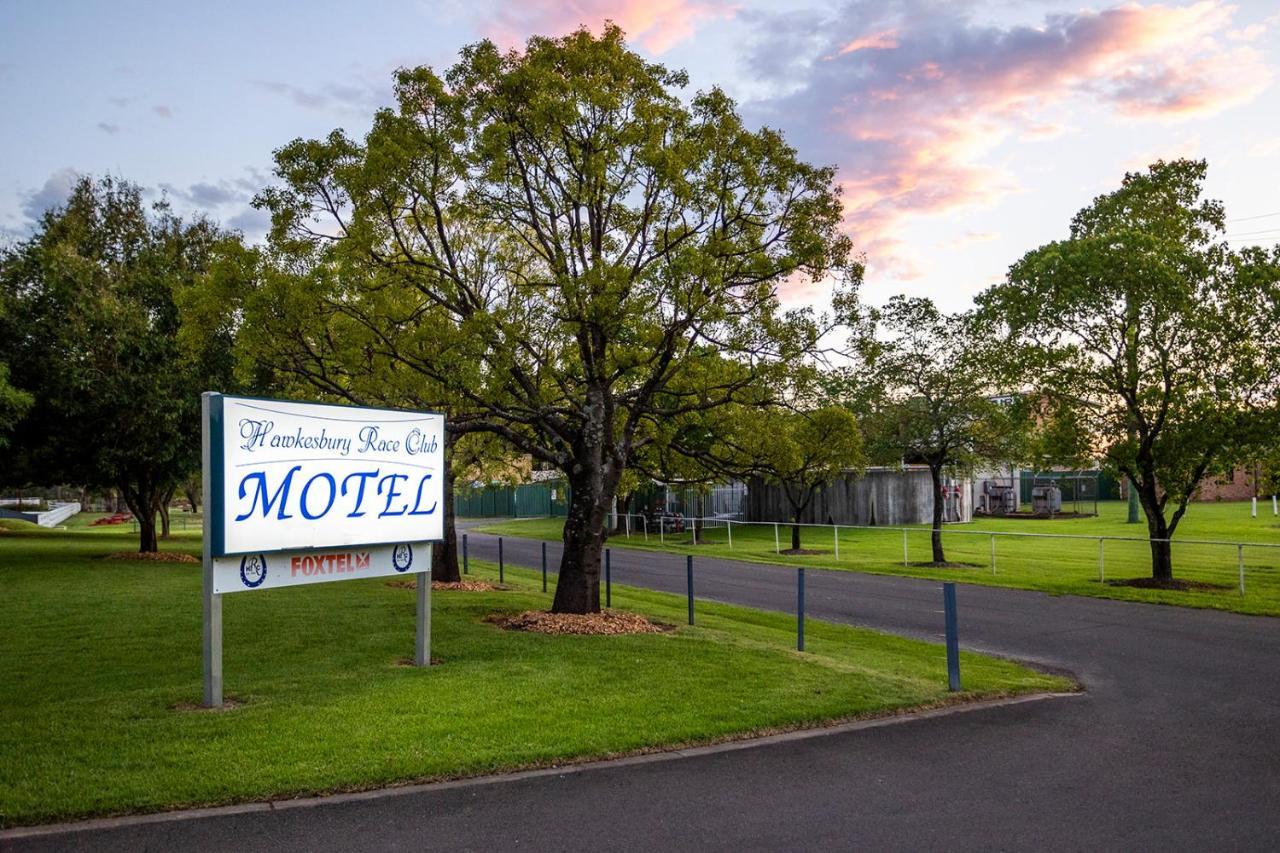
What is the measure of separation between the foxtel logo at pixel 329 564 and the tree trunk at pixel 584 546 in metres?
4.28

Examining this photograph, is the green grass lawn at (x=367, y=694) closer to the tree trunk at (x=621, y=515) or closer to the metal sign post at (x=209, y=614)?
the metal sign post at (x=209, y=614)

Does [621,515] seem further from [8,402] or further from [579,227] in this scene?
[579,227]

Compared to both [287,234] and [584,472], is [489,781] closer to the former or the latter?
[584,472]

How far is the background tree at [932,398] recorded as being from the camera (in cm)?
2558

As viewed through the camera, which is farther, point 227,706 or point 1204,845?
point 227,706

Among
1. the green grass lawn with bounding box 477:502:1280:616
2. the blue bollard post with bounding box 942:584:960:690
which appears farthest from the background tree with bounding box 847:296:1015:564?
the blue bollard post with bounding box 942:584:960:690

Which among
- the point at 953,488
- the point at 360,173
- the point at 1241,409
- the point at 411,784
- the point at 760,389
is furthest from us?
the point at 953,488

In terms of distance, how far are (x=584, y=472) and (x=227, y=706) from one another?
6.57 m

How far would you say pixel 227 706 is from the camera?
820cm

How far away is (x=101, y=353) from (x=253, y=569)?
64.1ft

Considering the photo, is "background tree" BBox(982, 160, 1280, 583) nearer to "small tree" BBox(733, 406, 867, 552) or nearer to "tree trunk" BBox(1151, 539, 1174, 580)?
"tree trunk" BBox(1151, 539, 1174, 580)

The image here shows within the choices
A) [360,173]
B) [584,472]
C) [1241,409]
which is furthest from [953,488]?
[360,173]

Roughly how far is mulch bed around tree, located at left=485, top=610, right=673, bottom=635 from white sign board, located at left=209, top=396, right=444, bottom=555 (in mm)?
2846

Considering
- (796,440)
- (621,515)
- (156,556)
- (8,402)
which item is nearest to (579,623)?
(796,440)
